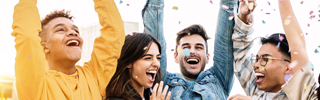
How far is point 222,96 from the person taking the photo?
2.71m

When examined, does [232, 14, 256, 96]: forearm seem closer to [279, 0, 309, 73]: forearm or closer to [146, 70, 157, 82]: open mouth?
[279, 0, 309, 73]: forearm

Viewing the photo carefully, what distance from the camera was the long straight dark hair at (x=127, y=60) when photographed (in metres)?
2.38

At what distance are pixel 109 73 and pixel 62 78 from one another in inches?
11.9

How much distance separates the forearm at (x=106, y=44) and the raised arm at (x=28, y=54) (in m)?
0.41

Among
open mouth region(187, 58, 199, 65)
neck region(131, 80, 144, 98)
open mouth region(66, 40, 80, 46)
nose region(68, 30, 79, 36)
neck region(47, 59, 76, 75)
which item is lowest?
neck region(131, 80, 144, 98)

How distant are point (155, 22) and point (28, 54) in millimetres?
1114

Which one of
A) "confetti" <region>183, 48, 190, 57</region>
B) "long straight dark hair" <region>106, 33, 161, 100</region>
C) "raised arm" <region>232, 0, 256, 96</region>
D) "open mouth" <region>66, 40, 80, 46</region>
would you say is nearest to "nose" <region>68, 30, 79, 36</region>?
"open mouth" <region>66, 40, 80, 46</region>

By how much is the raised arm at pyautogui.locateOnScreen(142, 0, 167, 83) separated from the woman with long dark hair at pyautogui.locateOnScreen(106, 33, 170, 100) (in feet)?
0.65

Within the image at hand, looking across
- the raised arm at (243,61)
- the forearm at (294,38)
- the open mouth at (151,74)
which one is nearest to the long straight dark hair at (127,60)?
the open mouth at (151,74)

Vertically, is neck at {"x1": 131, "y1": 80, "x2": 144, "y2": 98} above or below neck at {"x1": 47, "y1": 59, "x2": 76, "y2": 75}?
below

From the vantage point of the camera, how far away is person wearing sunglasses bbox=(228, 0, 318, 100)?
87.7 inches

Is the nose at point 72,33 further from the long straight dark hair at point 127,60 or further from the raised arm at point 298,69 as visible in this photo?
the raised arm at point 298,69

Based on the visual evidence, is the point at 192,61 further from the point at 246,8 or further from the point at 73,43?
the point at 73,43

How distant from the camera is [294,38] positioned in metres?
2.26
